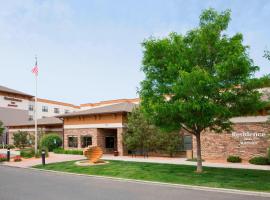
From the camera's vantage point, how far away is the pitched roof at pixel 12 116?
6067cm

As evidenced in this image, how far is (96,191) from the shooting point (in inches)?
530

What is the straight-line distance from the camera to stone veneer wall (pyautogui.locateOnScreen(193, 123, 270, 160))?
23.2 m

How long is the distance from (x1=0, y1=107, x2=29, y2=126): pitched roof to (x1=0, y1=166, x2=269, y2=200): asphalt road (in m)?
48.2

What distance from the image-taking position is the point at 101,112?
34.0 m

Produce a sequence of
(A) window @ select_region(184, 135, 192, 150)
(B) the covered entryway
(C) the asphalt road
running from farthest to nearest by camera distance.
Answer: (B) the covered entryway
(A) window @ select_region(184, 135, 192, 150)
(C) the asphalt road

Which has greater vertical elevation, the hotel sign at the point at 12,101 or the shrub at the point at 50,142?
the hotel sign at the point at 12,101

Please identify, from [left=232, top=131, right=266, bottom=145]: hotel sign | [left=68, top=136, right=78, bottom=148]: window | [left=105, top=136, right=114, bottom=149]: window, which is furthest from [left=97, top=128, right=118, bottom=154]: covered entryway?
[left=232, top=131, right=266, bottom=145]: hotel sign

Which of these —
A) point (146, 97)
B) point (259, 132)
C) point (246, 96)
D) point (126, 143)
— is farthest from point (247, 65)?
point (126, 143)

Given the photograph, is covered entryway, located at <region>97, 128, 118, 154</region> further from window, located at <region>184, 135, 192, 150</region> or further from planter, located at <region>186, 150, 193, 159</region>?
planter, located at <region>186, 150, 193, 159</region>

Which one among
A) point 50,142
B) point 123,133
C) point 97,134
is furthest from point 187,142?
point 50,142

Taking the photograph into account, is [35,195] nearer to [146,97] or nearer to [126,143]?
[146,97]

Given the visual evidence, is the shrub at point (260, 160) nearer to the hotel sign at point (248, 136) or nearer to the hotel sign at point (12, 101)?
the hotel sign at point (248, 136)

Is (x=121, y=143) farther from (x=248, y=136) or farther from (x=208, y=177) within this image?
(x=208, y=177)

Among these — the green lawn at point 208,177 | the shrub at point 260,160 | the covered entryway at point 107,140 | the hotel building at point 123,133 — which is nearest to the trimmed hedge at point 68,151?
the hotel building at point 123,133
